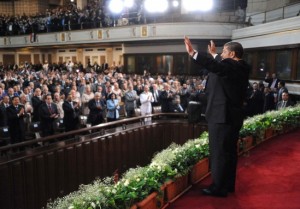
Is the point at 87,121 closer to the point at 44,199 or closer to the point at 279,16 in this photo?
the point at 44,199

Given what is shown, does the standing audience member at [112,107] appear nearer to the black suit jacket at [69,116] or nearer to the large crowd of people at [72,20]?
the black suit jacket at [69,116]

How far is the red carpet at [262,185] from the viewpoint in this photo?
3277 millimetres

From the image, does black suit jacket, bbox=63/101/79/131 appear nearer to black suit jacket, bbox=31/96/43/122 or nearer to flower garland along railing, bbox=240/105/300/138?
black suit jacket, bbox=31/96/43/122

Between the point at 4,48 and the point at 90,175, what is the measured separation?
2606 cm

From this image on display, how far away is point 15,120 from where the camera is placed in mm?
7539

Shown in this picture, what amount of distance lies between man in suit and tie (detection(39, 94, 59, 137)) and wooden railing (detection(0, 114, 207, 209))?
841mm

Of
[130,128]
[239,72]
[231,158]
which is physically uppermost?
[239,72]

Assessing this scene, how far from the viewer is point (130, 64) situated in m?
22.8

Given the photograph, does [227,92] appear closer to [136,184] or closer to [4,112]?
[136,184]

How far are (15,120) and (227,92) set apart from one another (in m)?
5.95

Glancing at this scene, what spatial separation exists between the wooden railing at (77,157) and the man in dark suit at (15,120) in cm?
74

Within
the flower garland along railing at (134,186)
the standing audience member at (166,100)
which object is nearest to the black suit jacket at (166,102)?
the standing audience member at (166,100)

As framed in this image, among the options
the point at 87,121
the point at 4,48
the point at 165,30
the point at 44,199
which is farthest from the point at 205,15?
the point at 4,48

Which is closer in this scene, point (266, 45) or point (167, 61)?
point (266, 45)
